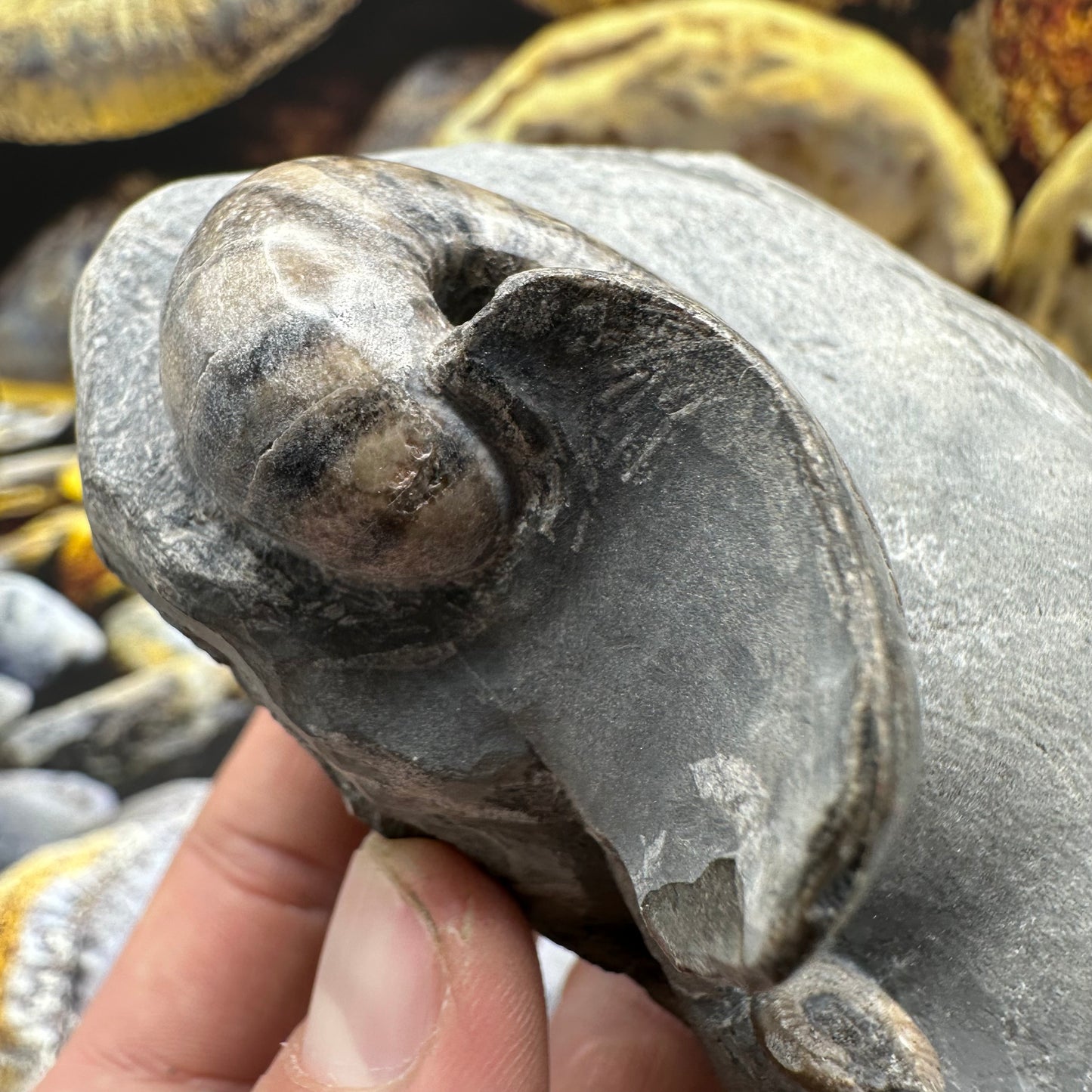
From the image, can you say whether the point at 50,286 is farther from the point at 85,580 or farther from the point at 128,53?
the point at 85,580

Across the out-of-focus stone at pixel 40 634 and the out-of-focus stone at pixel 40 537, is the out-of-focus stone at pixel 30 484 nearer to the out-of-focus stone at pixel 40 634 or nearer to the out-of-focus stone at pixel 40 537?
the out-of-focus stone at pixel 40 537

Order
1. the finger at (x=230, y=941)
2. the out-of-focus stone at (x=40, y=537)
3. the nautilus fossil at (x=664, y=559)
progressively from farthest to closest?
the out-of-focus stone at (x=40, y=537) → the finger at (x=230, y=941) → the nautilus fossil at (x=664, y=559)

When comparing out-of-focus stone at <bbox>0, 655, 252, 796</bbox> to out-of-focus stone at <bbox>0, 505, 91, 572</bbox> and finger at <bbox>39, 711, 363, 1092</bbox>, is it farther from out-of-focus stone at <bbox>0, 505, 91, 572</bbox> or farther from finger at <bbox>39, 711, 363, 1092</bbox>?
finger at <bbox>39, 711, 363, 1092</bbox>

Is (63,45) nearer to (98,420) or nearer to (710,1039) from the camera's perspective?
(98,420)

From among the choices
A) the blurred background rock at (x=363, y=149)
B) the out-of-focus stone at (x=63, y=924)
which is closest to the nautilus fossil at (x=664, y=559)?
the out-of-focus stone at (x=63, y=924)

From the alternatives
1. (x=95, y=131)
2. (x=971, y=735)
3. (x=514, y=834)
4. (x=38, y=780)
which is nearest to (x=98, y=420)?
(x=514, y=834)

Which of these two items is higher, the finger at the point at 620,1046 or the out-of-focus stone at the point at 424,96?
the out-of-focus stone at the point at 424,96
